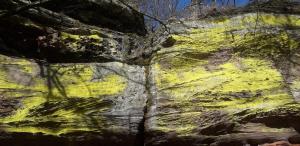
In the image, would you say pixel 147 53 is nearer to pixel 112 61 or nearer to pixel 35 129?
pixel 112 61

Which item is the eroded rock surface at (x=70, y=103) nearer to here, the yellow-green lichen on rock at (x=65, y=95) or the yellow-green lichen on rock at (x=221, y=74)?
the yellow-green lichen on rock at (x=65, y=95)

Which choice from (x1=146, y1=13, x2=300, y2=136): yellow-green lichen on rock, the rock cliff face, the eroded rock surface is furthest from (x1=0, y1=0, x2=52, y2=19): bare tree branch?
(x1=146, y1=13, x2=300, y2=136): yellow-green lichen on rock

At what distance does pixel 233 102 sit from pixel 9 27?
2.92 m

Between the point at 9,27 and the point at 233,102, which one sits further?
the point at 9,27

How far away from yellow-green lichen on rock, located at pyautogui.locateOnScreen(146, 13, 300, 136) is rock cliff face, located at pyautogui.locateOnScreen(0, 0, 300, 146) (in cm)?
1

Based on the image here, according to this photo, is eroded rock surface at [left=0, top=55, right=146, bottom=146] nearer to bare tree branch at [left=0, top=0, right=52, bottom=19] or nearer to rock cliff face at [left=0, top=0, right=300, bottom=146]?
rock cliff face at [left=0, top=0, right=300, bottom=146]

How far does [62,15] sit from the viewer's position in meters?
6.76

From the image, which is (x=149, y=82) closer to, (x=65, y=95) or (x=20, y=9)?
(x=65, y=95)

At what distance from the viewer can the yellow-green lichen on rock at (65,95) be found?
518cm

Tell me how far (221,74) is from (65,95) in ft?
5.58

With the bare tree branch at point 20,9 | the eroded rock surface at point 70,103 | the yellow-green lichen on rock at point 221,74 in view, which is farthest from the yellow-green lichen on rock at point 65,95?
the bare tree branch at point 20,9

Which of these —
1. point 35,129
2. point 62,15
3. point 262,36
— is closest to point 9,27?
point 62,15

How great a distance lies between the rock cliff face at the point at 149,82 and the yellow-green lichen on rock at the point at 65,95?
1 centimetres

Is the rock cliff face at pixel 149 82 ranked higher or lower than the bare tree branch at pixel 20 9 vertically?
lower
